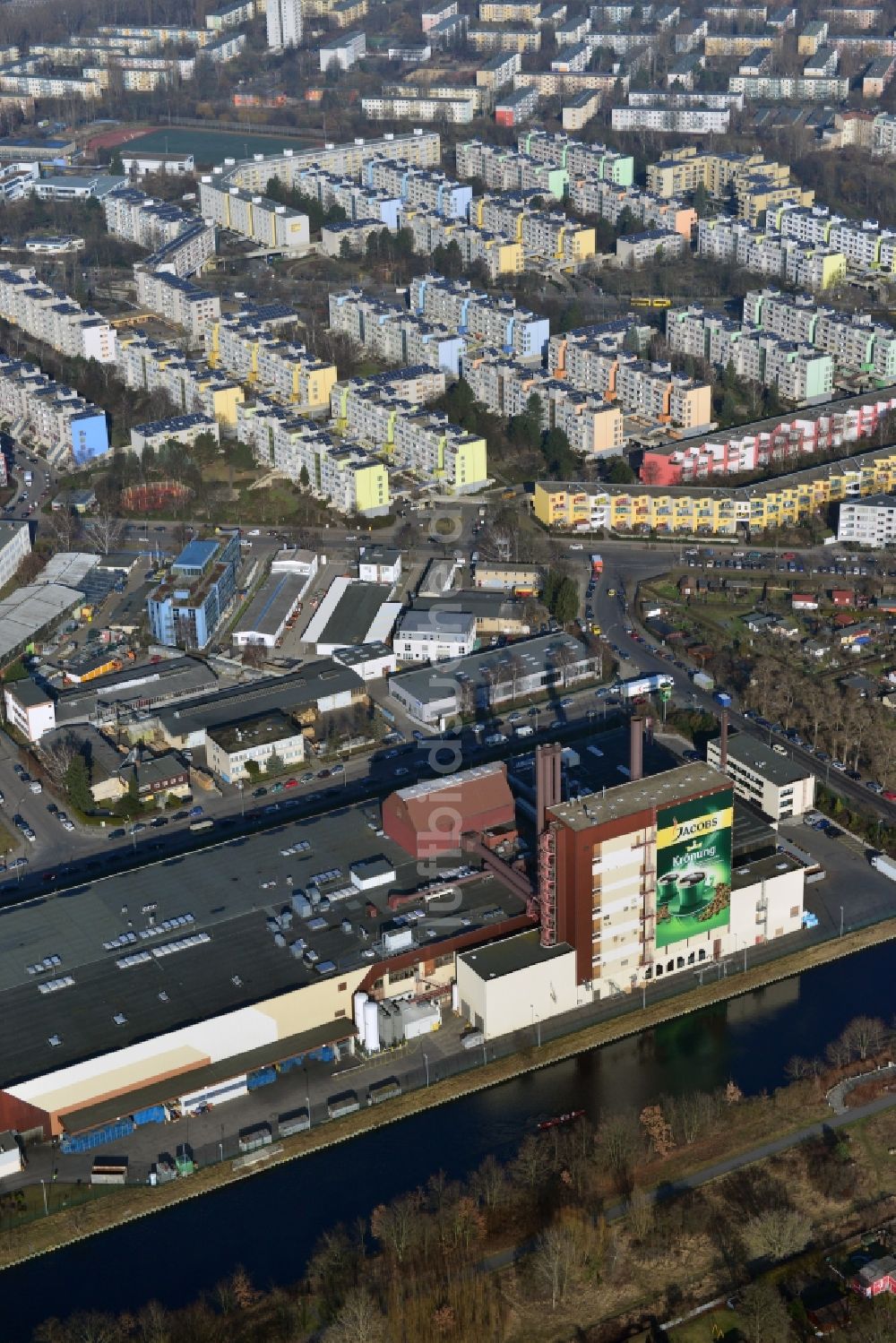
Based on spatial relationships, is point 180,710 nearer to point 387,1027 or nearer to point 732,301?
point 387,1027

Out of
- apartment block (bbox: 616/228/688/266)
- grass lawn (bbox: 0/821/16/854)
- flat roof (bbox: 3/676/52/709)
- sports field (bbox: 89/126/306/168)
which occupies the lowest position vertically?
grass lawn (bbox: 0/821/16/854)

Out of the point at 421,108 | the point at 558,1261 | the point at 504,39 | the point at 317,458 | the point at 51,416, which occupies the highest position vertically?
the point at 504,39

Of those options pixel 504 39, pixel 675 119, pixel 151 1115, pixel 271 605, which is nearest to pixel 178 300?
pixel 271 605

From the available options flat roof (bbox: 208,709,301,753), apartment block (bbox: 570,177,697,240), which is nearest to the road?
flat roof (bbox: 208,709,301,753)

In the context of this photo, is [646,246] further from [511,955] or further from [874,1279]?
[874,1279]

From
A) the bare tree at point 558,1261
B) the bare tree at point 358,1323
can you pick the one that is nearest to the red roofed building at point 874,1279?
the bare tree at point 558,1261

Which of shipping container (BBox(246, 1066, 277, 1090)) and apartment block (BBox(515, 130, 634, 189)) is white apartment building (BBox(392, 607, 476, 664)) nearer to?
shipping container (BBox(246, 1066, 277, 1090))

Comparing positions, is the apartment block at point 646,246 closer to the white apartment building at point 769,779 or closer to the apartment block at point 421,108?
the apartment block at point 421,108
